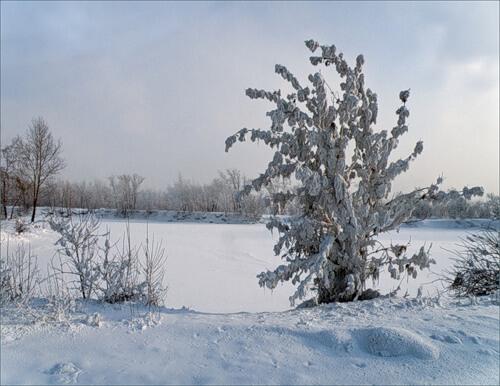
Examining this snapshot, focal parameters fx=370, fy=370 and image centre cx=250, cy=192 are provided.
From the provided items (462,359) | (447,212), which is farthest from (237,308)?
(447,212)

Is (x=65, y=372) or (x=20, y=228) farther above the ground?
(x=20, y=228)

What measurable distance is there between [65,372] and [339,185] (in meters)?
3.13

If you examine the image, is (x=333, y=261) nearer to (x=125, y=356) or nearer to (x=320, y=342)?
(x=320, y=342)

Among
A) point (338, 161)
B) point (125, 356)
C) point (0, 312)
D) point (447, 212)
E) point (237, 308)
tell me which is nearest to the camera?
point (125, 356)

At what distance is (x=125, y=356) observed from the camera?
2.64 meters

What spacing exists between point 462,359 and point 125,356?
2.33 metres

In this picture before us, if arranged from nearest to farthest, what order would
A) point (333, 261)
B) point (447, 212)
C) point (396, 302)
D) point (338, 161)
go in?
point (396, 302) → point (338, 161) → point (333, 261) → point (447, 212)

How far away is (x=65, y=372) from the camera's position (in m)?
2.42

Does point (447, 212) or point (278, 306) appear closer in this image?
point (278, 306)

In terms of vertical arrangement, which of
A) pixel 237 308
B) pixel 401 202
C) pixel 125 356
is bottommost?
pixel 237 308

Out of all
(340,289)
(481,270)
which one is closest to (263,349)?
(340,289)

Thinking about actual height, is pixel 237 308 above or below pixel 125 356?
below

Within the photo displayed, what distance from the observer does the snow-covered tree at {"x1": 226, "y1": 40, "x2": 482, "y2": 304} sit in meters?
4.36

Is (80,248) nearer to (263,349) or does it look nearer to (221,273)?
(263,349)
